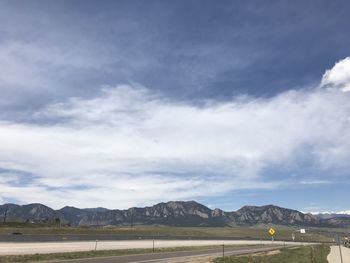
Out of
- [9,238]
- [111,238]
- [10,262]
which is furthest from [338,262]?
[111,238]

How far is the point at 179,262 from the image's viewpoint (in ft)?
131

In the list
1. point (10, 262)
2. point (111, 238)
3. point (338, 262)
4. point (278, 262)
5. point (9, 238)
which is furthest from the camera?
point (111, 238)

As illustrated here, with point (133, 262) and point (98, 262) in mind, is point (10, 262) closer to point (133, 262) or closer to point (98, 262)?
point (98, 262)

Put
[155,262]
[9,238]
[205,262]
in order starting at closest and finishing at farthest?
[155,262] < [205,262] < [9,238]

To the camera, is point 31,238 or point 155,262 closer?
point 155,262

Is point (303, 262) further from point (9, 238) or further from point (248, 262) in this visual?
point (9, 238)

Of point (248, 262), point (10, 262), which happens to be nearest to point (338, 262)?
point (248, 262)

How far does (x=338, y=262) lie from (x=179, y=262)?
66.9 ft

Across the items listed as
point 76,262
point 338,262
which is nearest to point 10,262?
point 76,262

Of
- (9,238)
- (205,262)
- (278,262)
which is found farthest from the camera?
(9,238)

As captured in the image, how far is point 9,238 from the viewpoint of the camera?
71562mm

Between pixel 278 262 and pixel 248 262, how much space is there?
13.4 feet

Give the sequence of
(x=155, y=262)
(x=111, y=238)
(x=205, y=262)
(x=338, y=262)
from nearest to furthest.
Answer: (x=155, y=262)
(x=205, y=262)
(x=338, y=262)
(x=111, y=238)

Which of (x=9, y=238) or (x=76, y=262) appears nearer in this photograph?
(x=76, y=262)
